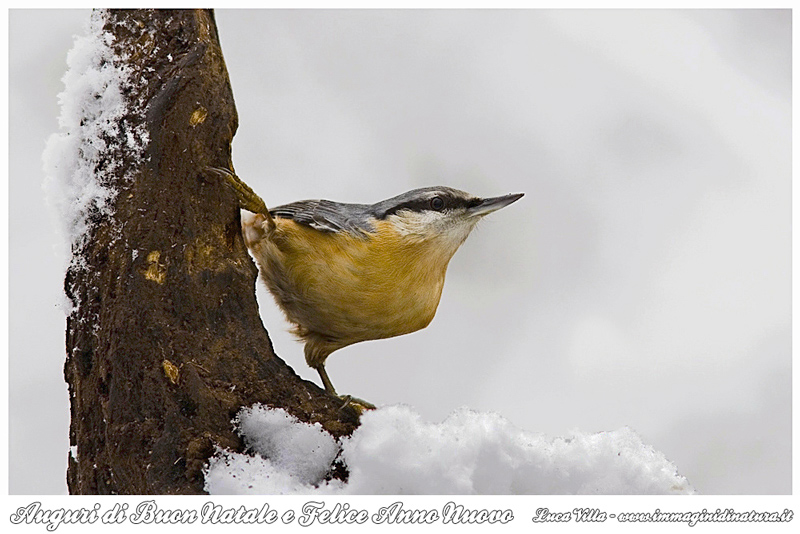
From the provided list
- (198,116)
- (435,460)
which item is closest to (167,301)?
(198,116)

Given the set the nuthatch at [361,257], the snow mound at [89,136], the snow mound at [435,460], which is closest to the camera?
the snow mound at [435,460]

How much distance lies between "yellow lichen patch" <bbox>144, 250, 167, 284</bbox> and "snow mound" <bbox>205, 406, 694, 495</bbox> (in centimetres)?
44

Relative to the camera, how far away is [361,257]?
8.27ft

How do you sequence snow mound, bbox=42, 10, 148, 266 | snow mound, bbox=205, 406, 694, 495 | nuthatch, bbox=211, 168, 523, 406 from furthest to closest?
nuthatch, bbox=211, 168, 523, 406 → snow mound, bbox=42, 10, 148, 266 → snow mound, bbox=205, 406, 694, 495

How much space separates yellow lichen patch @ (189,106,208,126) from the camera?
2.18 meters

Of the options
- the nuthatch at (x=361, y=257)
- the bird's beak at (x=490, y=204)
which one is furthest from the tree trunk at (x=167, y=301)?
the bird's beak at (x=490, y=204)

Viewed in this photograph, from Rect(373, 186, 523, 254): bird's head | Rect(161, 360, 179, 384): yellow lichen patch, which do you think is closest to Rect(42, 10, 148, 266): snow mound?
Rect(161, 360, 179, 384): yellow lichen patch

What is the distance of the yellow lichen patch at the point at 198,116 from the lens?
7.14ft

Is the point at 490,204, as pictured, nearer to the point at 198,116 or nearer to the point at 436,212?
the point at 436,212

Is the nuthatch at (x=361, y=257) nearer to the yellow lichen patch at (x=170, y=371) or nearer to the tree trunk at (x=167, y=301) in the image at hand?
→ the tree trunk at (x=167, y=301)

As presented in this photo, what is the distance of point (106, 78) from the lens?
7.22 ft

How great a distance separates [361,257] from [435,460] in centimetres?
78

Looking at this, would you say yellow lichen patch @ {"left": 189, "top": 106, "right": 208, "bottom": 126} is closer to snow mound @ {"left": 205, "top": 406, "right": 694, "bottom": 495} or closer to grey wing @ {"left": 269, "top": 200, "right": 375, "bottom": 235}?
grey wing @ {"left": 269, "top": 200, "right": 375, "bottom": 235}
